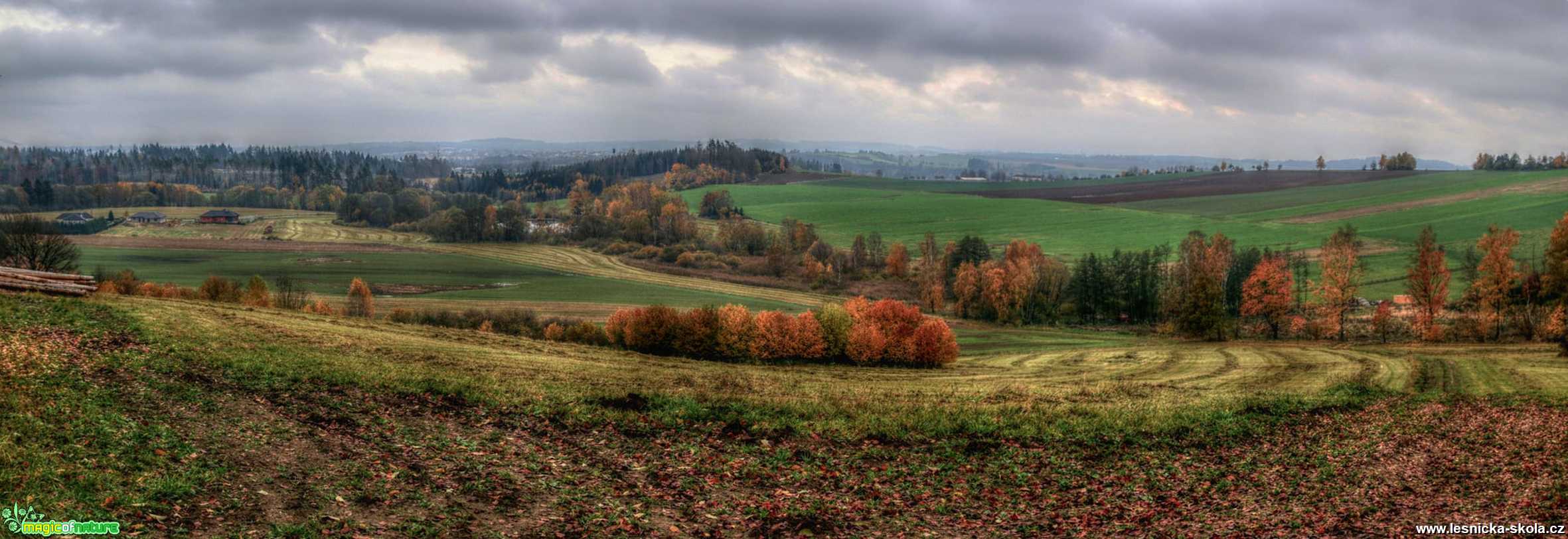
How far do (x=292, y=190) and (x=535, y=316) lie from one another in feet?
531

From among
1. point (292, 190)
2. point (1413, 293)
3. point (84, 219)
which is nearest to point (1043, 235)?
point (1413, 293)

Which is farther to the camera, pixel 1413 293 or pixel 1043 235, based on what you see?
pixel 1043 235

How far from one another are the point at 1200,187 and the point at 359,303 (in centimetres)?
15637

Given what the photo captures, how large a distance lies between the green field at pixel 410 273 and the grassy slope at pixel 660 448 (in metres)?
55.3

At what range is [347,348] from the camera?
29.8 meters

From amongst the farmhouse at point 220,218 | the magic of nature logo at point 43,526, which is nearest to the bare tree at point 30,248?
the magic of nature logo at point 43,526

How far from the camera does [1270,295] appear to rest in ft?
223

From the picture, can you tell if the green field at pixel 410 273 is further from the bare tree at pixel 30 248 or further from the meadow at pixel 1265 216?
the meadow at pixel 1265 216

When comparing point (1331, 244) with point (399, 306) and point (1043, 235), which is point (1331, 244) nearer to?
point (1043, 235)

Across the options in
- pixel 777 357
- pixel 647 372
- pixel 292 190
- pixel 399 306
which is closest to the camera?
pixel 647 372

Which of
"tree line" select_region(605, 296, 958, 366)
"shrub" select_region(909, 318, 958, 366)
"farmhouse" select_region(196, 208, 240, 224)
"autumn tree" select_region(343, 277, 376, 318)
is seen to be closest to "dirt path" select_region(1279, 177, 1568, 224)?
"shrub" select_region(909, 318, 958, 366)

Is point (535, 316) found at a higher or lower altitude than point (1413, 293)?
lower

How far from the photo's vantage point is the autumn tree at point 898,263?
348ft

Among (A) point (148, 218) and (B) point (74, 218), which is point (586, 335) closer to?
(A) point (148, 218)
